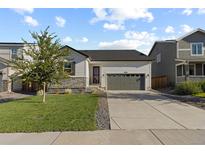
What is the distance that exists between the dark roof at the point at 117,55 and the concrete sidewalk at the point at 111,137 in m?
22.3

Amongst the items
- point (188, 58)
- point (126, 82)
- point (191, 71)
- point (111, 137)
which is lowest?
point (111, 137)

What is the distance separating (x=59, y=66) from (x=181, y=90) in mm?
13165

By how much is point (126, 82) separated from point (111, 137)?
22.6 meters

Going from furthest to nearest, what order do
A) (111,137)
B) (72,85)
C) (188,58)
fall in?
(188,58), (72,85), (111,137)

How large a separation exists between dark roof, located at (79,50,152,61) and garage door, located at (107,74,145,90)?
2.19 metres

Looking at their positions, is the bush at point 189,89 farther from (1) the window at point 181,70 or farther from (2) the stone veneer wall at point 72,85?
(2) the stone veneer wall at point 72,85

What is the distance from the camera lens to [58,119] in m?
9.82

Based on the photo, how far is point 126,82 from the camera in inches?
1165

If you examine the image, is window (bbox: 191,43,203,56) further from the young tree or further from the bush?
the young tree

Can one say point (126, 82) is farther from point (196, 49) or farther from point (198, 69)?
point (196, 49)

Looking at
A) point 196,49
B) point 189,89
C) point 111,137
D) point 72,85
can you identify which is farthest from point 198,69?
point 111,137

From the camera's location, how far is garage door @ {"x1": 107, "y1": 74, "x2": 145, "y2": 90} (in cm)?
2953
